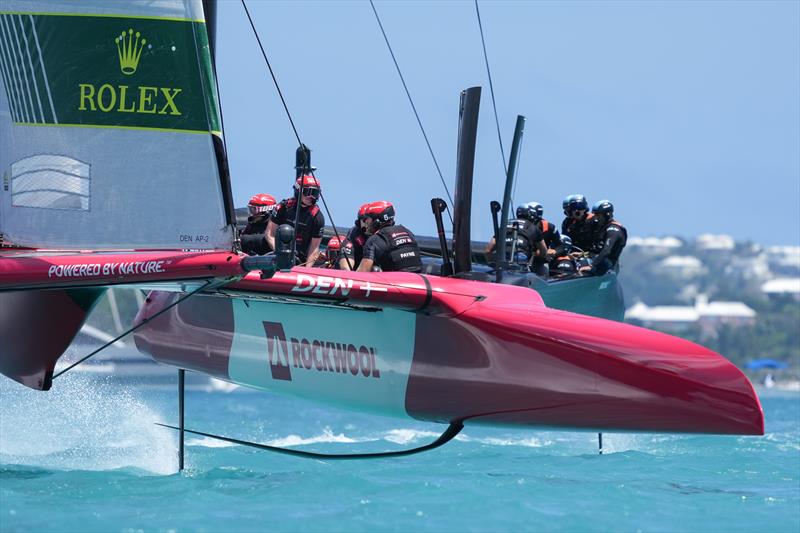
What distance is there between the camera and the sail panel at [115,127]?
5.89 m

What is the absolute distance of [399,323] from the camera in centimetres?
635

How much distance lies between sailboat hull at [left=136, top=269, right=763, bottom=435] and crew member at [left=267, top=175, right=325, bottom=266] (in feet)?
2.41

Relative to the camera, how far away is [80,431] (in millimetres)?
9242

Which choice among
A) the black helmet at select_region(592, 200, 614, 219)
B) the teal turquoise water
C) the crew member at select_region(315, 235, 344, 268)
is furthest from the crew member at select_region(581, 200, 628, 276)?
the crew member at select_region(315, 235, 344, 268)

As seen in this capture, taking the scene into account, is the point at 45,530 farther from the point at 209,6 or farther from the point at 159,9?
the point at 209,6

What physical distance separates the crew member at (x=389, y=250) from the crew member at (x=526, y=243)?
1.48 metres

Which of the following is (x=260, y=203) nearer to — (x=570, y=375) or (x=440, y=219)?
(x=440, y=219)

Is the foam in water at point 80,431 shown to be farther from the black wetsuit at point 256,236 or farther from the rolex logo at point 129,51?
the rolex logo at point 129,51

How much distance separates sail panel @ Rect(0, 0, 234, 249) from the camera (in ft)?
Answer: 19.3

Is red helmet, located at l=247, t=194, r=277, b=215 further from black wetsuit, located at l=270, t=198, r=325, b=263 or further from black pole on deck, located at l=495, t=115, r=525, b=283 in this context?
black pole on deck, located at l=495, t=115, r=525, b=283

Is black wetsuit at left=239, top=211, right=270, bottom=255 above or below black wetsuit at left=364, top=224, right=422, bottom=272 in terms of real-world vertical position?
above

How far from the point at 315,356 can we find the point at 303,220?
126 cm

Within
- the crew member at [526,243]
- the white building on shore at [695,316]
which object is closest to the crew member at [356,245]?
the crew member at [526,243]

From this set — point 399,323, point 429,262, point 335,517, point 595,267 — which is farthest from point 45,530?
point 595,267
